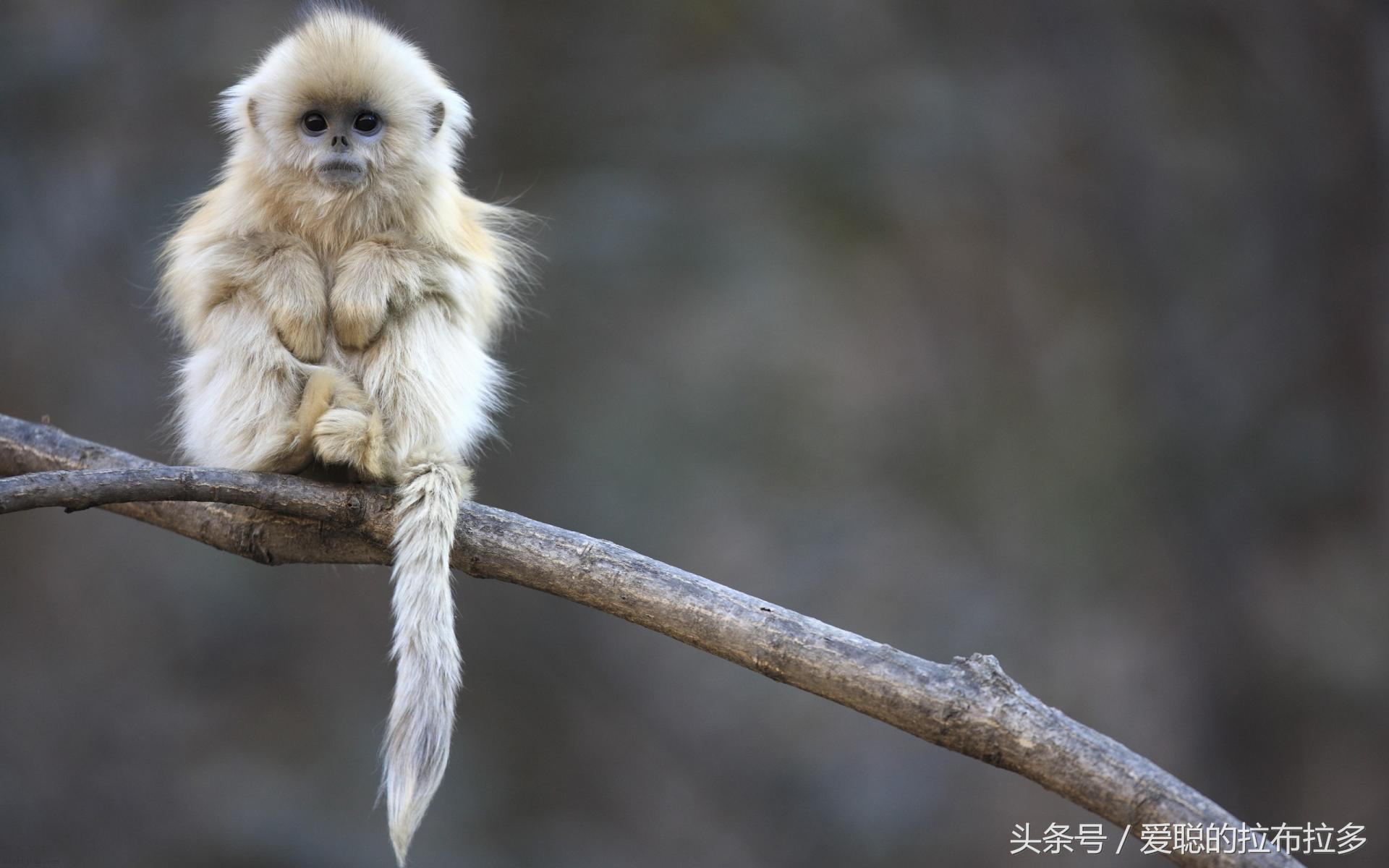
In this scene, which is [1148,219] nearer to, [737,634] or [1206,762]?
[1206,762]

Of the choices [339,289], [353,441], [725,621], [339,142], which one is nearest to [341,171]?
[339,142]

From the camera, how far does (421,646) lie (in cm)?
231

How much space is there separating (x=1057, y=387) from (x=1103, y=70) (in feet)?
6.17

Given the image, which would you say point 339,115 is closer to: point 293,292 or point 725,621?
point 293,292

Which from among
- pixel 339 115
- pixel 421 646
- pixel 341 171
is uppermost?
pixel 339 115

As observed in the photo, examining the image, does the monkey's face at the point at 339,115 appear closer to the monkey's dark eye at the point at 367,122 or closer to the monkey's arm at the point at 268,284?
the monkey's dark eye at the point at 367,122

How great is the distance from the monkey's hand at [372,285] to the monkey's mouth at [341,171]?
131mm

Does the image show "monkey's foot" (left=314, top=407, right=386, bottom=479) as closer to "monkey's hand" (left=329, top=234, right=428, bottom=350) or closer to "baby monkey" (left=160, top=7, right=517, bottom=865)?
"baby monkey" (left=160, top=7, right=517, bottom=865)

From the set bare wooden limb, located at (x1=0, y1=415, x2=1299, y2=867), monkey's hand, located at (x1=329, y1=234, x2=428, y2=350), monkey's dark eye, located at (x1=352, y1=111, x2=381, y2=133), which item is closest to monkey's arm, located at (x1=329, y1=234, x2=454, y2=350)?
monkey's hand, located at (x1=329, y1=234, x2=428, y2=350)

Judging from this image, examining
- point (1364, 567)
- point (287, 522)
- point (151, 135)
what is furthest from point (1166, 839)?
point (151, 135)

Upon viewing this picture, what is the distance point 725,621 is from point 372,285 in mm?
1044

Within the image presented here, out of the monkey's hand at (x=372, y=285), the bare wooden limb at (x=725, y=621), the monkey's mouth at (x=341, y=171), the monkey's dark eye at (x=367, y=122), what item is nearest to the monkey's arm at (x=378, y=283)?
the monkey's hand at (x=372, y=285)

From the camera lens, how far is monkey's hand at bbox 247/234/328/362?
2545mm

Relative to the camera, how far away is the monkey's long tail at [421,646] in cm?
218
